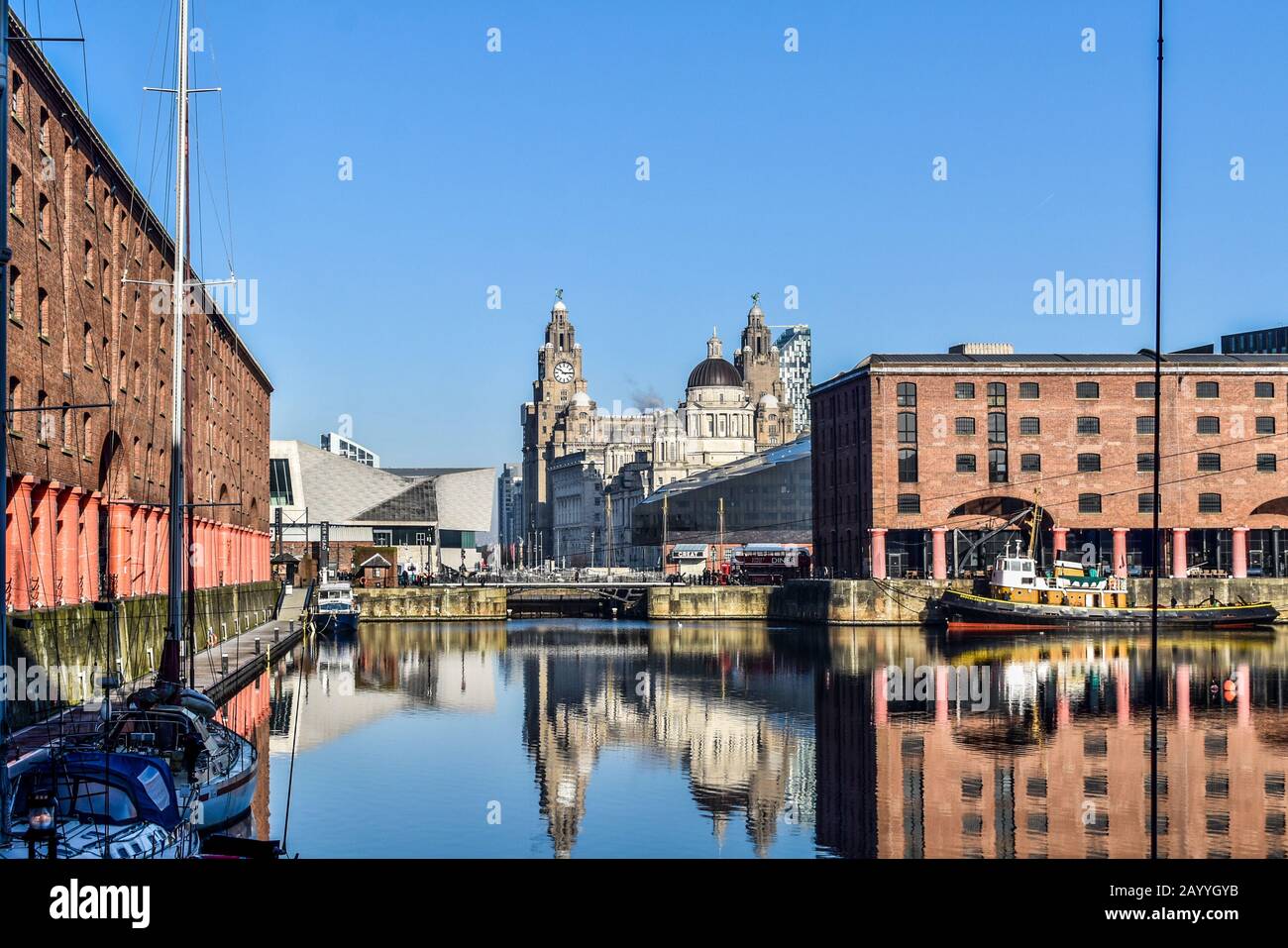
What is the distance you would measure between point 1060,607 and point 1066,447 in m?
12.9

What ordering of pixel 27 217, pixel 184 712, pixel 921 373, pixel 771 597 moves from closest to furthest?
1. pixel 184 712
2. pixel 27 217
3. pixel 921 373
4. pixel 771 597

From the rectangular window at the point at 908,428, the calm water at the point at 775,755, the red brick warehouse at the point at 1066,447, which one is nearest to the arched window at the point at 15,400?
the calm water at the point at 775,755

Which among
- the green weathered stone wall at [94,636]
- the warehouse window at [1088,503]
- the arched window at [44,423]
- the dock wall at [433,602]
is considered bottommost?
the dock wall at [433,602]

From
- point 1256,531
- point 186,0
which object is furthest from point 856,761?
point 1256,531

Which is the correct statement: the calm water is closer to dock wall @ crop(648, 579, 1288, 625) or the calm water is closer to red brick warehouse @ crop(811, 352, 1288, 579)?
dock wall @ crop(648, 579, 1288, 625)

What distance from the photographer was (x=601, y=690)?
6175 centimetres

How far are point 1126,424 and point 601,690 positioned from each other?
56441 millimetres

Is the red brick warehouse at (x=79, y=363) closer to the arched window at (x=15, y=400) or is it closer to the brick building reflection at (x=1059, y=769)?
the arched window at (x=15, y=400)

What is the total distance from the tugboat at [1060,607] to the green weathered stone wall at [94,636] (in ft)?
159

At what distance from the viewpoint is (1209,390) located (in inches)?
4109

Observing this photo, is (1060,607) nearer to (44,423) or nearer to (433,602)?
(433,602)

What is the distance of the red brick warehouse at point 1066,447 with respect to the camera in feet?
341

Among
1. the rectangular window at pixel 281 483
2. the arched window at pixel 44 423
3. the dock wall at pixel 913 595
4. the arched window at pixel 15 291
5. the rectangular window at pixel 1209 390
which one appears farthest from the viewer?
the rectangular window at pixel 281 483

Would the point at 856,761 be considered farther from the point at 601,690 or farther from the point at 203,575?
the point at 203,575
